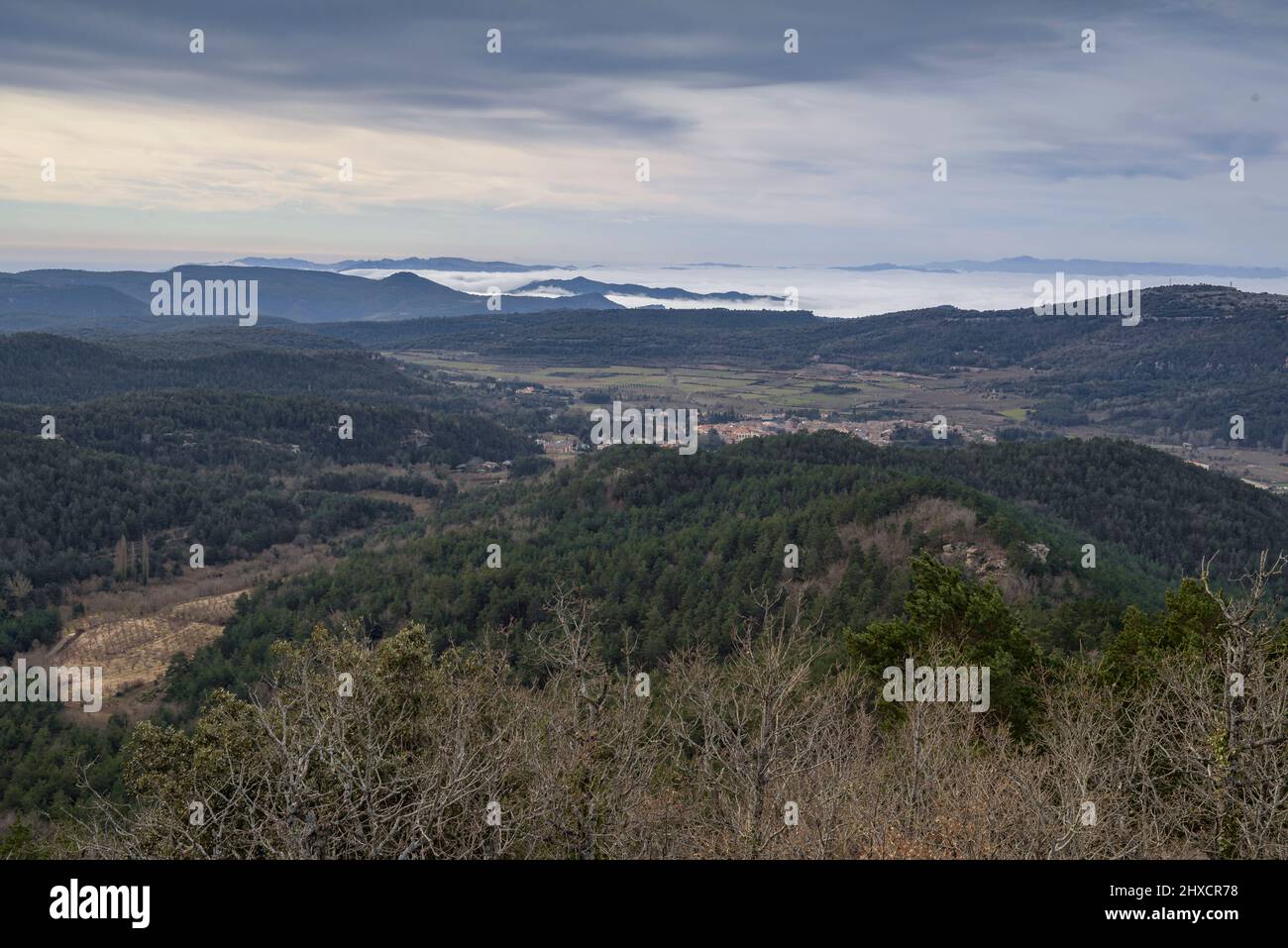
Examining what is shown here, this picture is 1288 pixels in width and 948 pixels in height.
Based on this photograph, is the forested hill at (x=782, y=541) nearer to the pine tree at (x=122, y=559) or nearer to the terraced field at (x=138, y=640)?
the terraced field at (x=138, y=640)

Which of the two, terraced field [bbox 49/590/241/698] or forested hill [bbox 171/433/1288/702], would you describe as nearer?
forested hill [bbox 171/433/1288/702]

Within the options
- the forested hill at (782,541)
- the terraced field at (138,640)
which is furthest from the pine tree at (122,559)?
the forested hill at (782,541)

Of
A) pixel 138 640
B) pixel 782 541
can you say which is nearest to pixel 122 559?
pixel 138 640

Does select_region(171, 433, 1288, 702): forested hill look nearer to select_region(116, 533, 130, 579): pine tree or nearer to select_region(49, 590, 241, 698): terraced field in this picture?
select_region(49, 590, 241, 698): terraced field

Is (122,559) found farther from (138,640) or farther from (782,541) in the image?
(782,541)

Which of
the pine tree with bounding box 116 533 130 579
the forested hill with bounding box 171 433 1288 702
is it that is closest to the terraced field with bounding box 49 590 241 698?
the forested hill with bounding box 171 433 1288 702
